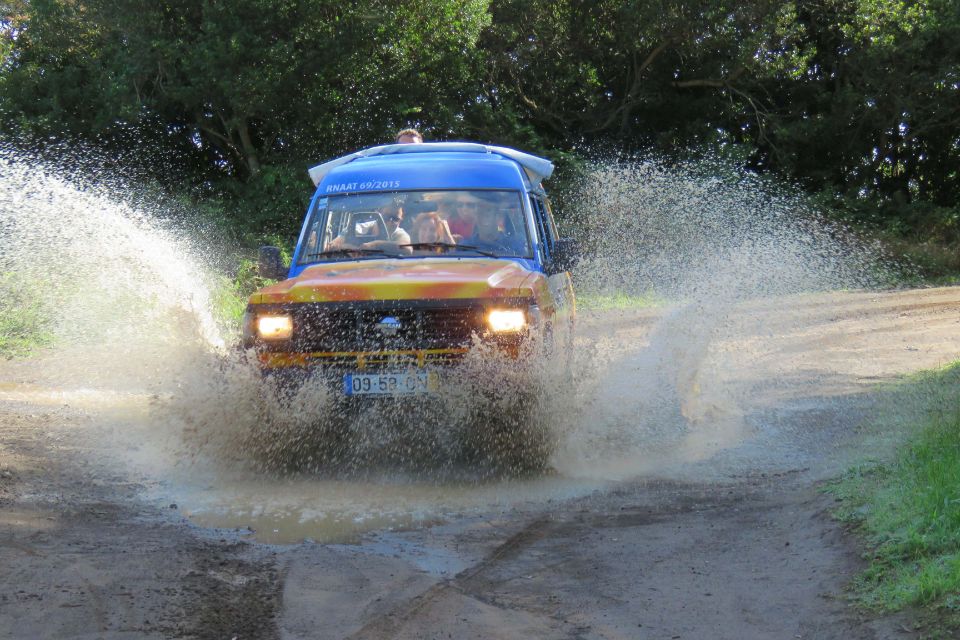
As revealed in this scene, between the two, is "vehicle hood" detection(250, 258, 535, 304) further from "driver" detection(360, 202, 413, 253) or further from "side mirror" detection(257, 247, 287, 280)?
"side mirror" detection(257, 247, 287, 280)

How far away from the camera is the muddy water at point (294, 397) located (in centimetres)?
653

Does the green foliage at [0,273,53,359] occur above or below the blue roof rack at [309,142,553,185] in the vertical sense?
below

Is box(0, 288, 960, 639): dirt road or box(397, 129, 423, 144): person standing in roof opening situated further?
box(397, 129, 423, 144): person standing in roof opening

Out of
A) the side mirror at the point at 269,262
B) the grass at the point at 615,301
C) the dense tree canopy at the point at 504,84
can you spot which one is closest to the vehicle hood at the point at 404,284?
the side mirror at the point at 269,262

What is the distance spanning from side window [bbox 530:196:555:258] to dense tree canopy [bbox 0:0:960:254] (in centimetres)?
1284

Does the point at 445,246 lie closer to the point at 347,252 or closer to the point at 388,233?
the point at 388,233

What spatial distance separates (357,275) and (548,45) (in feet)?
64.6

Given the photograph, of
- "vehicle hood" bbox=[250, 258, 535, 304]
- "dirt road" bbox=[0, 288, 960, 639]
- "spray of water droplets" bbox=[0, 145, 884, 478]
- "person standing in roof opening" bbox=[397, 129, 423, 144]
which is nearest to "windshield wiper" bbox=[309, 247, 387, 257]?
"vehicle hood" bbox=[250, 258, 535, 304]

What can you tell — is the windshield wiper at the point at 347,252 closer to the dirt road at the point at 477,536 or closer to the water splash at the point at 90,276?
the dirt road at the point at 477,536

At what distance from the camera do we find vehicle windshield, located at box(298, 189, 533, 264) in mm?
7832

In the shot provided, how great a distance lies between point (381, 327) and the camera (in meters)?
6.65

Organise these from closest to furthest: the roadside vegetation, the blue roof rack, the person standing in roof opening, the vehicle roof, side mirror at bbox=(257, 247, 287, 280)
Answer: the roadside vegetation, side mirror at bbox=(257, 247, 287, 280), the vehicle roof, the blue roof rack, the person standing in roof opening

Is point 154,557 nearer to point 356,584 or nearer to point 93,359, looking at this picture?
point 356,584

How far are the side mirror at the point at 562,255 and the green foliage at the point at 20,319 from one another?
791 centimetres
